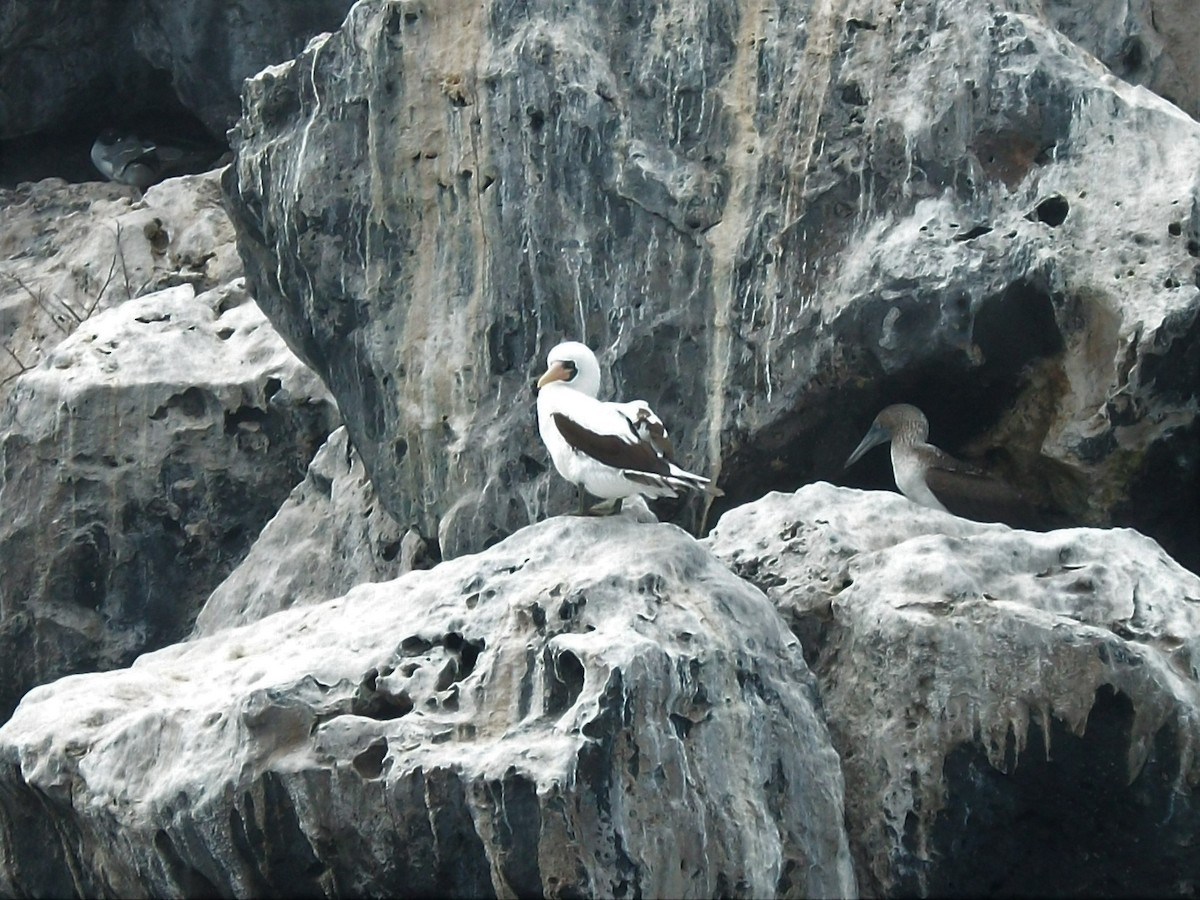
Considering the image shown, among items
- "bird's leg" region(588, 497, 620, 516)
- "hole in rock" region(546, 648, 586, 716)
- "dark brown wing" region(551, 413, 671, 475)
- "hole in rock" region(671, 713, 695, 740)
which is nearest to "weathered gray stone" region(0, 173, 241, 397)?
"bird's leg" region(588, 497, 620, 516)

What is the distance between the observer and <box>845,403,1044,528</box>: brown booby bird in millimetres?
9016

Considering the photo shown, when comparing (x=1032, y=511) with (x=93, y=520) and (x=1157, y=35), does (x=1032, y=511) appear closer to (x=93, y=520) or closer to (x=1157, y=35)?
(x=1157, y=35)

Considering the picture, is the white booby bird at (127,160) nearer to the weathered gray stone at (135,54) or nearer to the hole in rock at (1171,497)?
the weathered gray stone at (135,54)

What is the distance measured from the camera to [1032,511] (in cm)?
908

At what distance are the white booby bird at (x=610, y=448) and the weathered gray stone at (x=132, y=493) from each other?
381cm

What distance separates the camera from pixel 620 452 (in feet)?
23.4

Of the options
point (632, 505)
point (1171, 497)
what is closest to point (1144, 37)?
point (1171, 497)

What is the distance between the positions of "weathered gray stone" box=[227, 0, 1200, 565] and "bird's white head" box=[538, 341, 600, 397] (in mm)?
1401

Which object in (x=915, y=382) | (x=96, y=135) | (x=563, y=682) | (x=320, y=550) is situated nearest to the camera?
(x=563, y=682)

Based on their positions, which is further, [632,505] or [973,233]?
[973,233]

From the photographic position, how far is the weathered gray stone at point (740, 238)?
877 centimetres

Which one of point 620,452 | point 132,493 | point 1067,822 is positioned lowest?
point 132,493

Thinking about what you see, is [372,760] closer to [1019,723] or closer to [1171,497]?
[1019,723]

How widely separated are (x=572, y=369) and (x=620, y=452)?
29.5 inches
